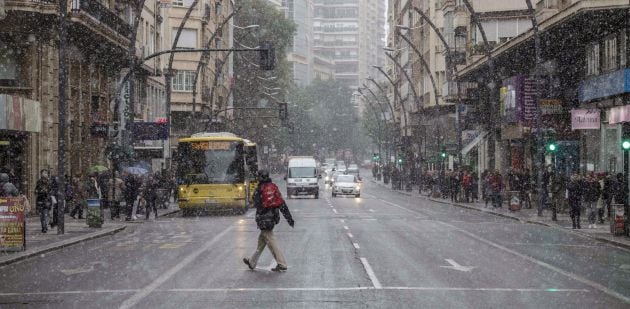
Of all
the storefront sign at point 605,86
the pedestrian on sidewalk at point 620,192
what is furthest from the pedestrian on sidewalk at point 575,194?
the storefront sign at point 605,86

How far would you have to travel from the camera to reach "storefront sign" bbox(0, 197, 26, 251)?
2183cm

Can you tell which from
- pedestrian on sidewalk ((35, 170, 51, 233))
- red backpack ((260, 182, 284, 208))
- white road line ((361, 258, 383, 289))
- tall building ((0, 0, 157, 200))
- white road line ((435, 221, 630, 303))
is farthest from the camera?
tall building ((0, 0, 157, 200))

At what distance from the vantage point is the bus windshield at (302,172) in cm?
6272

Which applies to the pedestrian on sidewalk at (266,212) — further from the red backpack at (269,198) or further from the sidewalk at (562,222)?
the sidewalk at (562,222)

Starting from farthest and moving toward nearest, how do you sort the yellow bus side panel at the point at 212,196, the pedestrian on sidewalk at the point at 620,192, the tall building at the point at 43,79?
the yellow bus side panel at the point at 212,196 → the tall building at the point at 43,79 → the pedestrian on sidewalk at the point at 620,192

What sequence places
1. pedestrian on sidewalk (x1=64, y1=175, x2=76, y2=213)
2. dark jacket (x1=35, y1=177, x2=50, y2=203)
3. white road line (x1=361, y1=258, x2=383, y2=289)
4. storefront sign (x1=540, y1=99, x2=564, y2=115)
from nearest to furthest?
white road line (x1=361, y1=258, x2=383, y2=289), dark jacket (x1=35, y1=177, x2=50, y2=203), pedestrian on sidewalk (x1=64, y1=175, x2=76, y2=213), storefront sign (x1=540, y1=99, x2=564, y2=115)

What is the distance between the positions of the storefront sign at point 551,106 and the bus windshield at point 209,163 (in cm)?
1194

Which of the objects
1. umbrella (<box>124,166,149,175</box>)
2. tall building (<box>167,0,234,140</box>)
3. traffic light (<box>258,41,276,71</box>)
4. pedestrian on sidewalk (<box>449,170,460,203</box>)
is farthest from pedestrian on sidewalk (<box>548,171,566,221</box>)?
tall building (<box>167,0,234,140</box>)

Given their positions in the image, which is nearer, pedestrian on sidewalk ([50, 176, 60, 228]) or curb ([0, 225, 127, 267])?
curb ([0, 225, 127, 267])

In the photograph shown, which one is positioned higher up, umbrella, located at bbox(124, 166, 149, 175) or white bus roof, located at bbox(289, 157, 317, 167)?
white bus roof, located at bbox(289, 157, 317, 167)

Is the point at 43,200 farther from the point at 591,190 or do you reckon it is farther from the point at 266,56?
the point at 591,190

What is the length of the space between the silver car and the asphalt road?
3592 centimetres

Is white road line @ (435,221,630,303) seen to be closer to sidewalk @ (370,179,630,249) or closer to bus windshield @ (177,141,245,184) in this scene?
sidewalk @ (370,179,630,249)

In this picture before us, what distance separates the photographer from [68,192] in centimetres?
3712
